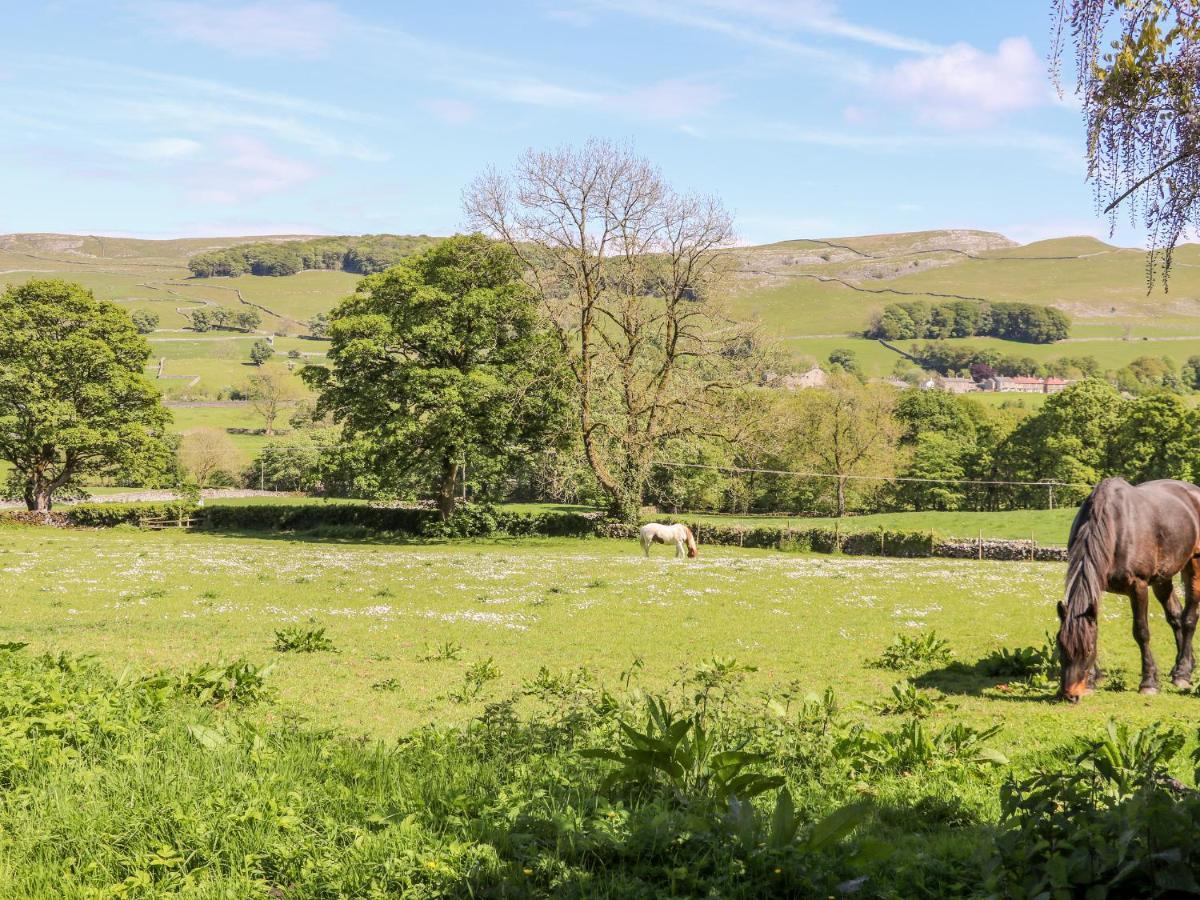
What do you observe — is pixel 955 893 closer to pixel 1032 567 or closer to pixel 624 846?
pixel 624 846

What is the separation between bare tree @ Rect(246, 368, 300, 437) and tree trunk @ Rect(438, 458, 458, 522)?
95967 mm

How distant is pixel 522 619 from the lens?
22500 millimetres

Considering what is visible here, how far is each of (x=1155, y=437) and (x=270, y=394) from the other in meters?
129

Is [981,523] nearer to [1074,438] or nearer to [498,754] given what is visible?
[1074,438]

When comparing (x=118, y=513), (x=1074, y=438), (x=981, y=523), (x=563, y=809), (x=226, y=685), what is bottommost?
(x=118, y=513)

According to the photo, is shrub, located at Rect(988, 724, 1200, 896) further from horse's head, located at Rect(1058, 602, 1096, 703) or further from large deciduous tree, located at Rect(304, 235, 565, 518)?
large deciduous tree, located at Rect(304, 235, 565, 518)

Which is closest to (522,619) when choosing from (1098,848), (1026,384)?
(1098,848)

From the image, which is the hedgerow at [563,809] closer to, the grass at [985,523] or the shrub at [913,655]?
the shrub at [913,655]

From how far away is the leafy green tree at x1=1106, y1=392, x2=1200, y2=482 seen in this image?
246 ft

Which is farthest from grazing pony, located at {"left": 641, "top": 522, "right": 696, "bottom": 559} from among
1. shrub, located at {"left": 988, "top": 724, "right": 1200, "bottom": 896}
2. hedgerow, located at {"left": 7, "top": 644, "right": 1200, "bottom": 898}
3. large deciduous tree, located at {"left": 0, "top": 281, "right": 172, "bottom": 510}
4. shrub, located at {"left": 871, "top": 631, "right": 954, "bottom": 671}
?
large deciduous tree, located at {"left": 0, "top": 281, "right": 172, "bottom": 510}

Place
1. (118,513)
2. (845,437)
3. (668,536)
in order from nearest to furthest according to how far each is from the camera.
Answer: (668,536), (118,513), (845,437)

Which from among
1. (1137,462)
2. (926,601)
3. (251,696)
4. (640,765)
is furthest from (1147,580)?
(1137,462)

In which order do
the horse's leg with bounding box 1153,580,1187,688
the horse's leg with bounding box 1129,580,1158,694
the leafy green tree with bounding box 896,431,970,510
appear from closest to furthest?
1. the horse's leg with bounding box 1129,580,1158,694
2. the horse's leg with bounding box 1153,580,1187,688
3. the leafy green tree with bounding box 896,431,970,510

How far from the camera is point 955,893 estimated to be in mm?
5789
